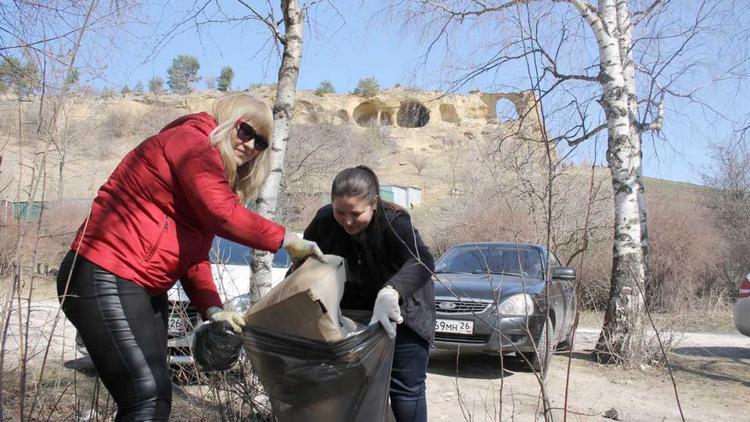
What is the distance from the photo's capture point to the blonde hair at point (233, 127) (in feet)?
6.72

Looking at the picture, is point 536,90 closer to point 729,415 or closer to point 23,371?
point 23,371

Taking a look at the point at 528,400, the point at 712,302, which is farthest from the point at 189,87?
the point at 528,400

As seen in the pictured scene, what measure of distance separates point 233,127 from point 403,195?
33.3 m

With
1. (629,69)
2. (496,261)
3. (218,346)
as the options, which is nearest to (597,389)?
(496,261)

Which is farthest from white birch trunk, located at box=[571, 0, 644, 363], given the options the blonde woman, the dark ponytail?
the blonde woman

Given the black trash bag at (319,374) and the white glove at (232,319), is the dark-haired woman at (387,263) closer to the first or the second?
the black trash bag at (319,374)

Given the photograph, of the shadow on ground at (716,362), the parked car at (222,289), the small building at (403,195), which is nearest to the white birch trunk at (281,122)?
the parked car at (222,289)

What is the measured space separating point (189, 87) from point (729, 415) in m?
66.9

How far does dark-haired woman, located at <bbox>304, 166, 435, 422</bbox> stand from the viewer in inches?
103

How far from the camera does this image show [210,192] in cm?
186

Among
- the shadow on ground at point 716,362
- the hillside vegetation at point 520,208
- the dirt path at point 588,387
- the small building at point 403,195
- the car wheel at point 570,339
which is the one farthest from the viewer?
the small building at point 403,195

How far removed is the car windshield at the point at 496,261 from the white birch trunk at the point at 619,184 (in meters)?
0.88

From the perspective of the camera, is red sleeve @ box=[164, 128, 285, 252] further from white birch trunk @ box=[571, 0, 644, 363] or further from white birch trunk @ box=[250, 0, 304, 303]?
white birch trunk @ box=[571, 0, 644, 363]

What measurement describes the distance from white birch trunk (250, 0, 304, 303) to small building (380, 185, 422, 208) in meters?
26.6
